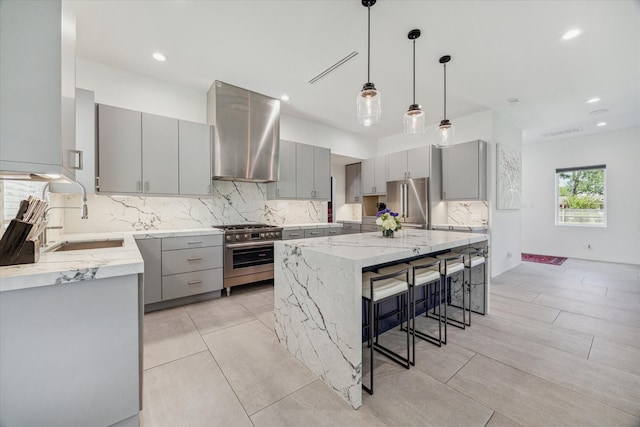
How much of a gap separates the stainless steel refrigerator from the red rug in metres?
3.37

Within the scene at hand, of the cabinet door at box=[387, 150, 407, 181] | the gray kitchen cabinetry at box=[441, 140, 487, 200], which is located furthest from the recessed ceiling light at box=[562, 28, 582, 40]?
the cabinet door at box=[387, 150, 407, 181]

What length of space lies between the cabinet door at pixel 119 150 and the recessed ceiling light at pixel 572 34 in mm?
4458

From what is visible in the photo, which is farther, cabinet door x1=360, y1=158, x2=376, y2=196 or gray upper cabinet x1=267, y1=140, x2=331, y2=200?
cabinet door x1=360, y1=158, x2=376, y2=196

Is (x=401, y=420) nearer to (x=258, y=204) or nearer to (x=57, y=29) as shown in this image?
(x=57, y=29)

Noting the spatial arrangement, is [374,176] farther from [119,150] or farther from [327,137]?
[119,150]

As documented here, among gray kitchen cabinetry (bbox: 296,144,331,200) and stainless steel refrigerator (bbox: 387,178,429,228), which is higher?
gray kitchen cabinetry (bbox: 296,144,331,200)

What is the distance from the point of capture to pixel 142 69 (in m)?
3.01

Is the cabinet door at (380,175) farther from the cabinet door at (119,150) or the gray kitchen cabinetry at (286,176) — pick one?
the cabinet door at (119,150)

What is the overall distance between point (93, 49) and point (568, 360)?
5226mm

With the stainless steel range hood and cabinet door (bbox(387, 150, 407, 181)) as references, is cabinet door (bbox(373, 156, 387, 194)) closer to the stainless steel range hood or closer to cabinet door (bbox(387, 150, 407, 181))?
cabinet door (bbox(387, 150, 407, 181))

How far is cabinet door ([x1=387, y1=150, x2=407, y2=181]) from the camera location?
15.6ft

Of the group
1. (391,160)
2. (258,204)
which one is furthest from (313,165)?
(391,160)

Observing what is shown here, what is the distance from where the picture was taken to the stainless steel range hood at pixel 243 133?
3320 millimetres

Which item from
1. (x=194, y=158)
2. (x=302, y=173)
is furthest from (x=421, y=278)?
(x=194, y=158)
